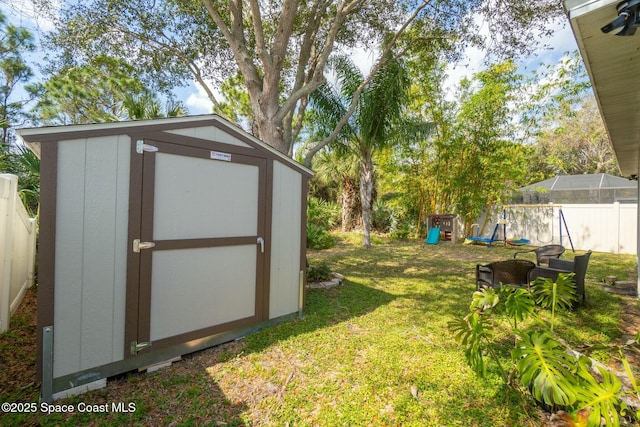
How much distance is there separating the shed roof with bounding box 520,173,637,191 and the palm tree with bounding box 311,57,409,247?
23.2 ft

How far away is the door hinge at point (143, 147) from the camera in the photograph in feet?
7.46

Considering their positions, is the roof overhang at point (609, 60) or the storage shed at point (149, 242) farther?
the storage shed at point (149, 242)

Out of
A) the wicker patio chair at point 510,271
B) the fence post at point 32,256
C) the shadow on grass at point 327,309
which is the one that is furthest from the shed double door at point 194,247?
the fence post at point 32,256

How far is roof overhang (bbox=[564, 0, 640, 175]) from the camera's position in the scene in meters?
1.45

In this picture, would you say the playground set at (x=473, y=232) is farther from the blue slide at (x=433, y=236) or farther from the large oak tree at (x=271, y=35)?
the large oak tree at (x=271, y=35)

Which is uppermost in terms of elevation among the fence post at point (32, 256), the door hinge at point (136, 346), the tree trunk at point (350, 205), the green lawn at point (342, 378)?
the tree trunk at point (350, 205)

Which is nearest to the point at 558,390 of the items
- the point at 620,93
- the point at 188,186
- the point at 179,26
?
the point at 620,93

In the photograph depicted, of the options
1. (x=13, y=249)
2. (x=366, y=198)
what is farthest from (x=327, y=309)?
(x=366, y=198)

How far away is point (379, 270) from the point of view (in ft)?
20.7

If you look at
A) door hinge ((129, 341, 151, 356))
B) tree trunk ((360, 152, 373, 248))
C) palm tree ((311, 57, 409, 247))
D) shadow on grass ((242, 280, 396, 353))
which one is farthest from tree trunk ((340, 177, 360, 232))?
door hinge ((129, 341, 151, 356))

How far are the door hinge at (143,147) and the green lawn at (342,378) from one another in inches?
74.1

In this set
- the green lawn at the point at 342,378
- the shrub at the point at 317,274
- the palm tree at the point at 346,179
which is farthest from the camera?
the palm tree at the point at 346,179

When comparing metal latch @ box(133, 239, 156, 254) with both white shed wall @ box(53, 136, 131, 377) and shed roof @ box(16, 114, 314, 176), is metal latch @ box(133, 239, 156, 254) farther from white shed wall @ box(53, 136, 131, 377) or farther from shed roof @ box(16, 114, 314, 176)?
shed roof @ box(16, 114, 314, 176)

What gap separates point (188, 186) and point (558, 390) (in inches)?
113
